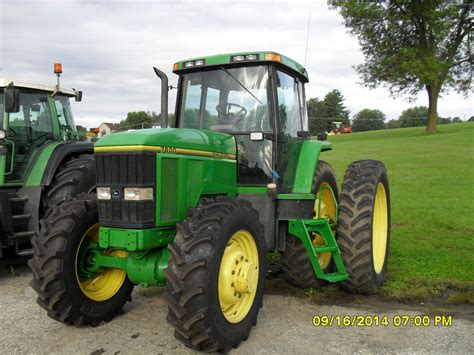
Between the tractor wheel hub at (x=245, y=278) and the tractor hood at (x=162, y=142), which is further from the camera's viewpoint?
the tractor wheel hub at (x=245, y=278)

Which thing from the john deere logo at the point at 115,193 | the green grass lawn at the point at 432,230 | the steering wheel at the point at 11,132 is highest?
the steering wheel at the point at 11,132

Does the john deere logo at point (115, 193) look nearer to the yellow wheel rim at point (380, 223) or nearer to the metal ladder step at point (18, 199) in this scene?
the metal ladder step at point (18, 199)

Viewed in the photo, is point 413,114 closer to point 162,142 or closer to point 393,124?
point 393,124

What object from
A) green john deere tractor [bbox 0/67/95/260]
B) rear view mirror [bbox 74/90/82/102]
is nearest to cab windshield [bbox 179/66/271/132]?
green john deere tractor [bbox 0/67/95/260]

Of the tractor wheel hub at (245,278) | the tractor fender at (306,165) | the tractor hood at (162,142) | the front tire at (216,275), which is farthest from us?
the tractor fender at (306,165)

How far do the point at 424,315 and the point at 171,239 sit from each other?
237 cm

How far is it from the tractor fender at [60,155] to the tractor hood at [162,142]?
285 centimetres

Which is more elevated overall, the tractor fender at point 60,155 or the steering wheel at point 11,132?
the steering wheel at point 11,132

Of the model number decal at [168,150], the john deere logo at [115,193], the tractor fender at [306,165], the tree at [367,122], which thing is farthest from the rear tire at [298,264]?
the tree at [367,122]

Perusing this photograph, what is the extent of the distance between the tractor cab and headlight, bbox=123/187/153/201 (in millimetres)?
1335

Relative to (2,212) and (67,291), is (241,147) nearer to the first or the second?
(67,291)

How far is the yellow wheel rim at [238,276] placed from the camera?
3473 millimetres

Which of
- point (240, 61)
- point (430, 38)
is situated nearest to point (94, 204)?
point (240, 61)

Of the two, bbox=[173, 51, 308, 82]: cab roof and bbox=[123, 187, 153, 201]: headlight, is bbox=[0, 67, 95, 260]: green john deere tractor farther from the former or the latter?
bbox=[123, 187, 153, 201]: headlight
